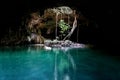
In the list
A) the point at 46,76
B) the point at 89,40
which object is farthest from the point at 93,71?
the point at 89,40

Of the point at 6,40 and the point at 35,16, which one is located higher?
the point at 35,16

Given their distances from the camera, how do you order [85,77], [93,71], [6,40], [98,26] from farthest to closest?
[98,26] < [6,40] < [93,71] < [85,77]

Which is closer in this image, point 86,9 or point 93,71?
point 93,71

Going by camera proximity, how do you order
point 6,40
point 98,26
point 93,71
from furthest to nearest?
point 98,26
point 6,40
point 93,71

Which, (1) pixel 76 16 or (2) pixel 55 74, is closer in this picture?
(2) pixel 55 74

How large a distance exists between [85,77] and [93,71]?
967 mm

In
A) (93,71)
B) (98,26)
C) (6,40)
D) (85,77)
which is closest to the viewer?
(85,77)

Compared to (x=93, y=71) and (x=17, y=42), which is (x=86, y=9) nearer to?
(x=17, y=42)

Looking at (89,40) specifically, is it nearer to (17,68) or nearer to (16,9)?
(16,9)

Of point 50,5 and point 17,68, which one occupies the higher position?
point 50,5

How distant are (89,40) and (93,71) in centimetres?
1110

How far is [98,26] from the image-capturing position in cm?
1756

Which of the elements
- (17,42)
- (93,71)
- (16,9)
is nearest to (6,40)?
(17,42)

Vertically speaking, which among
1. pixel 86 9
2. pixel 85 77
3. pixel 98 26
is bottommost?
pixel 85 77
